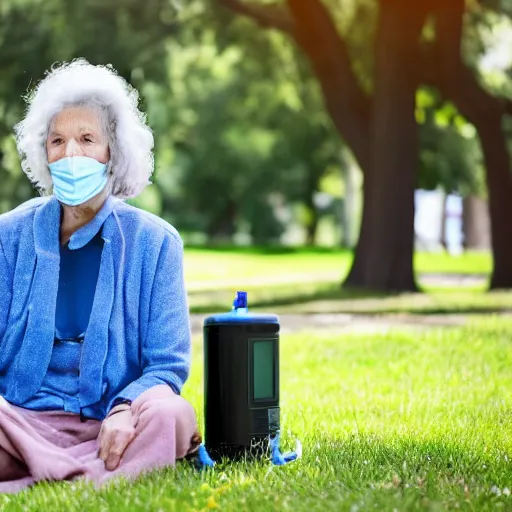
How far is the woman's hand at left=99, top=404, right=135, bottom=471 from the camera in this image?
14.9ft

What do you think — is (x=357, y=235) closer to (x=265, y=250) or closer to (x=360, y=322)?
(x=360, y=322)

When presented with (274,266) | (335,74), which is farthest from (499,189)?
(274,266)

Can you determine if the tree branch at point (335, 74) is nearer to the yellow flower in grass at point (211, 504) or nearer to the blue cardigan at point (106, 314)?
the blue cardigan at point (106, 314)

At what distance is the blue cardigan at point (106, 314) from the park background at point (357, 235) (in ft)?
1.55

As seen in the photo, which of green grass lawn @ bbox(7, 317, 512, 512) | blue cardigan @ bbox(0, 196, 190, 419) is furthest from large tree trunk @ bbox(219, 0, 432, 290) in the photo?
blue cardigan @ bbox(0, 196, 190, 419)

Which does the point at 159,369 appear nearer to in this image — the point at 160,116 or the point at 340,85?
the point at 340,85

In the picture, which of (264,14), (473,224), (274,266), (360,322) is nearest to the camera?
(360,322)

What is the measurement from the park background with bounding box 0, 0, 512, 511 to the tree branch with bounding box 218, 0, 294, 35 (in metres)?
0.04

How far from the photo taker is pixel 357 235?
20.5 m

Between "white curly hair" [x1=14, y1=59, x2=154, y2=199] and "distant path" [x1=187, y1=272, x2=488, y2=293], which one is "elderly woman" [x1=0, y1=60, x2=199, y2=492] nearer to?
"white curly hair" [x1=14, y1=59, x2=154, y2=199]

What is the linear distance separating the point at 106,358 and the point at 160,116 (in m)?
34.3

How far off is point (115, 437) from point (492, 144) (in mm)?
17129

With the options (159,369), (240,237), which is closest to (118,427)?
(159,369)

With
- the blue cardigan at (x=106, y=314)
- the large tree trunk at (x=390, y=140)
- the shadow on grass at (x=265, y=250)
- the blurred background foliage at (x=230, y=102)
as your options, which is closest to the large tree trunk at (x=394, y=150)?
the large tree trunk at (x=390, y=140)
